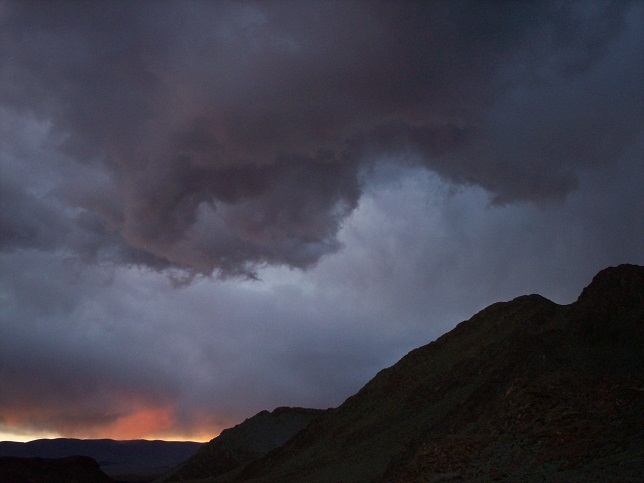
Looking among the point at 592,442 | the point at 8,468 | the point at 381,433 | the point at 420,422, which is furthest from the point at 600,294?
the point at 8,468

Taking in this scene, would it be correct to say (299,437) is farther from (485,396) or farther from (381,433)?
(485,396)

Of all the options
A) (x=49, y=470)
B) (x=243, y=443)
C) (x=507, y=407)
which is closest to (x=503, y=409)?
(x=507, y=407)

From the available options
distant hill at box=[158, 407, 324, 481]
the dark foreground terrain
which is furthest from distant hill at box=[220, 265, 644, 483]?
distant hill at box=[158, 407, 324, 481]

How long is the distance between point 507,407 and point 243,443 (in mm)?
71151

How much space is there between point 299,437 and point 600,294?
3580cm

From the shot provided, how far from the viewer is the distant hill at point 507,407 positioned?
25.2m

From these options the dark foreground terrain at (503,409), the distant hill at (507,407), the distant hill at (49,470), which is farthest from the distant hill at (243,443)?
the distant hill at (49,470)

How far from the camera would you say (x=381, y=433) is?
54.1m

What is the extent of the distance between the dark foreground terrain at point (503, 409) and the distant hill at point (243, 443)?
1.41ft

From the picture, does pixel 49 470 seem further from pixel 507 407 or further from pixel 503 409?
pixel 507 407

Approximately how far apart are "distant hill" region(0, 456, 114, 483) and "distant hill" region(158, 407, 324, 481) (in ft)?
62.7

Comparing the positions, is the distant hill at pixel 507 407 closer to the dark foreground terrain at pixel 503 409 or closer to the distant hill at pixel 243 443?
the dark foreground terrain at pixel 503 409

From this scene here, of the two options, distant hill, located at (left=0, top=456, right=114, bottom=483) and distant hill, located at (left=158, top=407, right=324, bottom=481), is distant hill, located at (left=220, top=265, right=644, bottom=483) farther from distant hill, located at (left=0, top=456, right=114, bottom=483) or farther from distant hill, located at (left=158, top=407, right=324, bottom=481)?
distant hill, located at (left=158, top=407, right=324, bottom=481)

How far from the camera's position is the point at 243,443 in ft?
313
